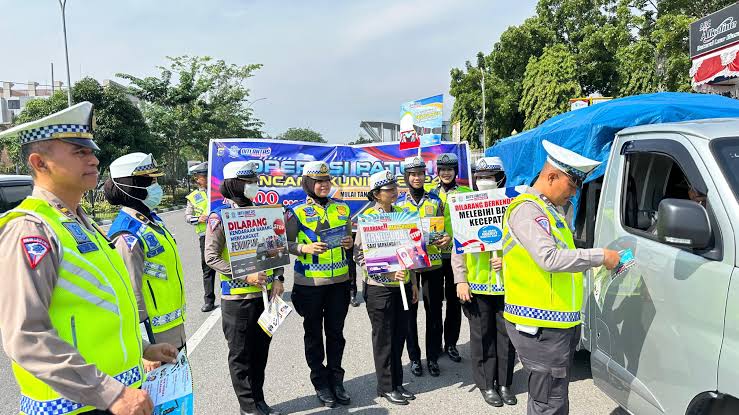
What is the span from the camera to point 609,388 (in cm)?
294

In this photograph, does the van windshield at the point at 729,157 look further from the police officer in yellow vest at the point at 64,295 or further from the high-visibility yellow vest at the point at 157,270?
the high-visibility yellow vest at the point at 157,270

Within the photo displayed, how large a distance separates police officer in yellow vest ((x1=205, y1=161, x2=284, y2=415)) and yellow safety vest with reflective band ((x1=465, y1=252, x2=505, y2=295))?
1564 millimetres

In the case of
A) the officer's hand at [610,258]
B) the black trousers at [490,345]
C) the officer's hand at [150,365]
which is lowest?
the black trousers at [490,345]

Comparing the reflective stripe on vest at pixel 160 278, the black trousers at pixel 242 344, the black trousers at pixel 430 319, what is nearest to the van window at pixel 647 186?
the black trousers at pixel 430 319

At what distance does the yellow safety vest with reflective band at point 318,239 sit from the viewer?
12.2ft

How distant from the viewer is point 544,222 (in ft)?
8.21

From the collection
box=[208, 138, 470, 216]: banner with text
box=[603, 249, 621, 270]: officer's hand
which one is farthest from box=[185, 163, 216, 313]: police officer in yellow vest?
box=[603, 249, 621, 270]: officer's hand

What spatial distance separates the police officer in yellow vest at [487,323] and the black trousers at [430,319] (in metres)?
0.62

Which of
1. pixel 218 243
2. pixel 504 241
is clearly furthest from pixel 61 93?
pixel 504 241

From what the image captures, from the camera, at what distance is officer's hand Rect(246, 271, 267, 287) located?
133 inches

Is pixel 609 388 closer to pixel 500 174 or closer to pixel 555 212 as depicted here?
pixel 555 212

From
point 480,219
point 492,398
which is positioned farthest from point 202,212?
point 492,398

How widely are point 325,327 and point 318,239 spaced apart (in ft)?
2.45

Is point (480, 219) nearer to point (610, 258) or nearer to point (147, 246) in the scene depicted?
point (610, 258)
